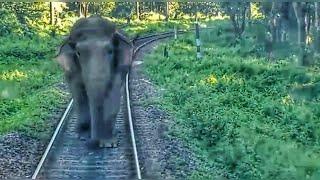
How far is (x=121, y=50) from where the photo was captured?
3270mm

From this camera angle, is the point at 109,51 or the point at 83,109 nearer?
the point at 109,51

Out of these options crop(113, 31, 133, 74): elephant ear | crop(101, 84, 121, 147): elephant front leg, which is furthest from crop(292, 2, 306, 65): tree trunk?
crop(101, 84, 121, 147): elephant front leg

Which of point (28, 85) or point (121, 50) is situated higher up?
point (121, 50)

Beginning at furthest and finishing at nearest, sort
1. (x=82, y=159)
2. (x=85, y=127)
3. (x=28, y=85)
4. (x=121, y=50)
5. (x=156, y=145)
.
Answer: (x=28, y=85)
(x=156, y=145)
(x=82, y=159)
(x=85, y=127)
(x=121, y=50)

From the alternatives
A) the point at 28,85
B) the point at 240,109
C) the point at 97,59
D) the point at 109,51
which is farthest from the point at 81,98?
the point at 240,109

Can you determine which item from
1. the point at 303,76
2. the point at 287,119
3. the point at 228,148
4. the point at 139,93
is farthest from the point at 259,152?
the point at 139,93

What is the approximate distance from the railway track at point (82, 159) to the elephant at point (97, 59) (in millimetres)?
393

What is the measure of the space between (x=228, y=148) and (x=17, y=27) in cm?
209

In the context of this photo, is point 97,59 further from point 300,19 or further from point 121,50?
point 300,19

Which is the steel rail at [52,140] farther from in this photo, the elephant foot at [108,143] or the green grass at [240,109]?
the green grass at [240,109]

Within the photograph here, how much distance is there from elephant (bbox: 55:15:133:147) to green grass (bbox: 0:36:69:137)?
121 millimetres

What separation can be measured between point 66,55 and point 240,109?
12.2 ft

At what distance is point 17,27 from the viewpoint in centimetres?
322

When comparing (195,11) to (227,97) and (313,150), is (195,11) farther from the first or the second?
(227,97)
